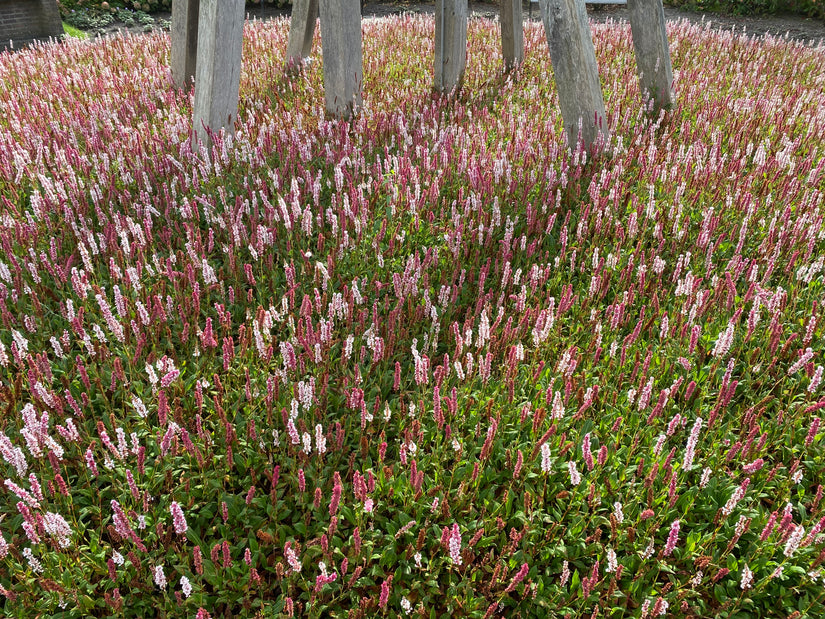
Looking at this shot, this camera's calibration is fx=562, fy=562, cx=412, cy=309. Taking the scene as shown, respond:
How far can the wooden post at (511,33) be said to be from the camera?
769 cm

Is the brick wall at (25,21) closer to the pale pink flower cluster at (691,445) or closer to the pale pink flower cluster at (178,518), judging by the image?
the pale pink flower cluster at (178,518)

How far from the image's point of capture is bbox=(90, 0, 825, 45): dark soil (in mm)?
14867

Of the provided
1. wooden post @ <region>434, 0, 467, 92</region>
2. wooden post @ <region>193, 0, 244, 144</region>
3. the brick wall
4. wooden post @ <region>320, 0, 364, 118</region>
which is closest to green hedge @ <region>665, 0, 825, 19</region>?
wooden post @ <region>434, 0, 467, 92</region>

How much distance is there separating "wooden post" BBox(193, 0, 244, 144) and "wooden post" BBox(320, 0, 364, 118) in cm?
90

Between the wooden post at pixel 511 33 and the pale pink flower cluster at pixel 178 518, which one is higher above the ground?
the wooden post at pixel 511 33

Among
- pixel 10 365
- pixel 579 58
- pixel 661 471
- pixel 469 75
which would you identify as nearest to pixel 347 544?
pixel 661 471

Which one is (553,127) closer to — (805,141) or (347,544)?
(805,141)

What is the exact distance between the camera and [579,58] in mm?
4789

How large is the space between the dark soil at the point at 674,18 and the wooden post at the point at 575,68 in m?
10.5

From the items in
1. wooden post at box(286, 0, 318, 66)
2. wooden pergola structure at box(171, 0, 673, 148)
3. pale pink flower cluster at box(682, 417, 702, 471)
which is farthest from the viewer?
wooden post at box(286, 0, 318, 66)

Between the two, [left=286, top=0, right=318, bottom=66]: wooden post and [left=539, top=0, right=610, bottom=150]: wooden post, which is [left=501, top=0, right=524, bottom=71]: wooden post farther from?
[left=539, top=0, right=610, bottom=150]: wooden post

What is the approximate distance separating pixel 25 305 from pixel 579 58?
4.49 meters

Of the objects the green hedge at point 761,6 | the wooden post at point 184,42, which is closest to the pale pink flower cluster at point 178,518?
the wooden post at point 184,42

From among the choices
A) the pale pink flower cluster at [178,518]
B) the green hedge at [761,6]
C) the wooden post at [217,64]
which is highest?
the green hedge at [761,6]
